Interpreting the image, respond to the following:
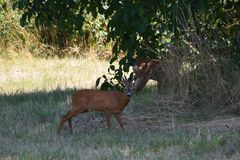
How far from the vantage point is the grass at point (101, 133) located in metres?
6.96

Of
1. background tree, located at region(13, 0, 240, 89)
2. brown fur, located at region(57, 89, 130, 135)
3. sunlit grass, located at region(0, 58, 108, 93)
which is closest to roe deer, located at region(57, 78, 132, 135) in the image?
brown fur, located at region(57, 89, 130, 135)

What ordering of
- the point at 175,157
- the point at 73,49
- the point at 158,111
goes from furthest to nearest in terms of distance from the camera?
the point at 73,49
the point at 158,111
the point at 175,157

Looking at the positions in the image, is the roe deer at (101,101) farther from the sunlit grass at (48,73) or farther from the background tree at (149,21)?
the sunlit grass at (48,73)

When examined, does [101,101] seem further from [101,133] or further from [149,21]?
[149,21]

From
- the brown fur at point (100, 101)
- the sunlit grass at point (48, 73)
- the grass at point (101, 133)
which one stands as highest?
the sunlit grass at point (48, 73)

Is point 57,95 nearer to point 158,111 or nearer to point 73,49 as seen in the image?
point 158,111

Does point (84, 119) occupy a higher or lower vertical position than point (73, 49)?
lower

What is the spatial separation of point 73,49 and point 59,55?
1.41 feet

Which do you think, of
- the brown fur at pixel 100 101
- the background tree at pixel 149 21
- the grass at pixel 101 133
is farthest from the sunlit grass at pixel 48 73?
the brown fur at pixel 100 101

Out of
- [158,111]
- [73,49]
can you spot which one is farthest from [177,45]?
[73,49]

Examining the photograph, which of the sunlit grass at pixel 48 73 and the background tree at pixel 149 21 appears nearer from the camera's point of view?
the background tree at pixel 149 21

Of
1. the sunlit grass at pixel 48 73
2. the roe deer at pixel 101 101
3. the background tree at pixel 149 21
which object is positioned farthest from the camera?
the sunlit grass at pixel 48 73

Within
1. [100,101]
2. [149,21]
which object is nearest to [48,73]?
[149,21]

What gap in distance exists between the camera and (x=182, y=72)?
9.40 m
